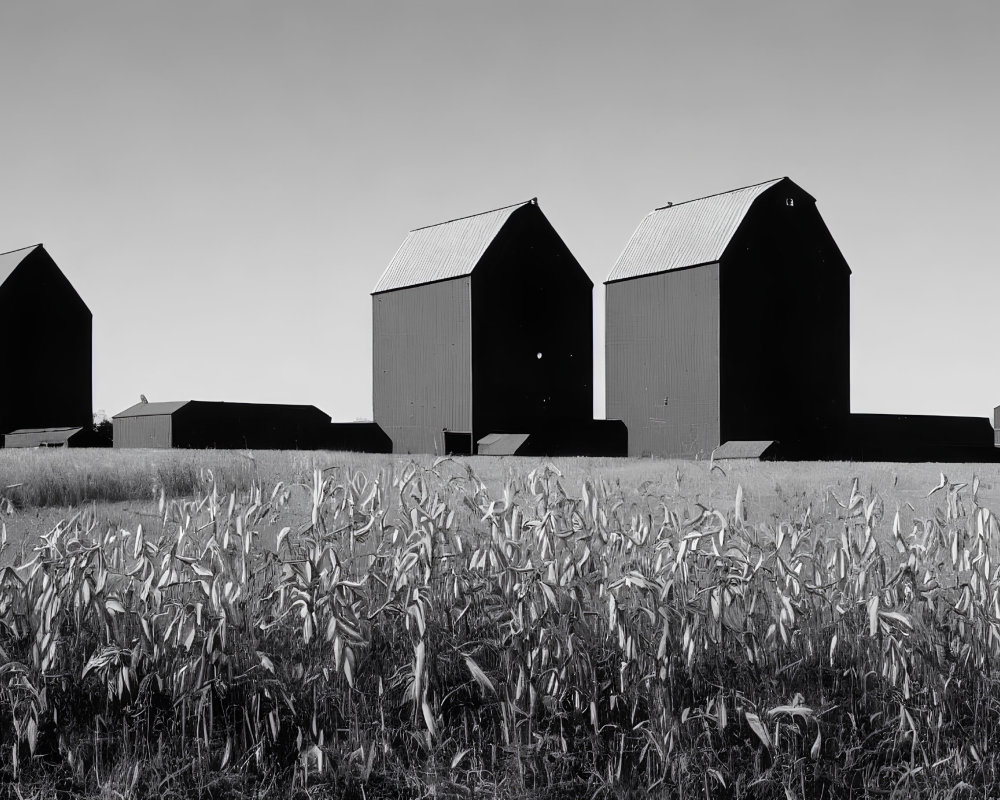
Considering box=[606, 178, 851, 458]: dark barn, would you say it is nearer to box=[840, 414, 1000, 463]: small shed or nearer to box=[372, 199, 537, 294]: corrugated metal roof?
box=[840, 414, 1000, 463]: small shed

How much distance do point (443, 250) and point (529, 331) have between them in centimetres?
355

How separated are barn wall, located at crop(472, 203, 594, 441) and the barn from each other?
48.5 ft

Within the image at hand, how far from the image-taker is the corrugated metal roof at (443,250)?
28.4m

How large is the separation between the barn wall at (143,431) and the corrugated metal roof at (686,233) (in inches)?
537

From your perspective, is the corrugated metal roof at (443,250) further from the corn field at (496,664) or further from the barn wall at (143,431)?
the corn field at (496,664)

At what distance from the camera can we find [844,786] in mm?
4770

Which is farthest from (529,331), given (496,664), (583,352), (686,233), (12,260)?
(496,664)

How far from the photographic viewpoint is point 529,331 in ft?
95.3

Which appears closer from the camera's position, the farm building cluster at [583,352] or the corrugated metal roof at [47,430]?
the farm building cluster at [583,352]

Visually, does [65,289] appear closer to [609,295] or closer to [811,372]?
[609,295]

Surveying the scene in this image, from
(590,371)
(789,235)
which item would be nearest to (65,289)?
(590,371)

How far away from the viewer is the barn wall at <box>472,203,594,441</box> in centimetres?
2767

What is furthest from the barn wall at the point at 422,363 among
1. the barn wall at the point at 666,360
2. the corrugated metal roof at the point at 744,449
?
the corrugated metal roof at the point at 744,449

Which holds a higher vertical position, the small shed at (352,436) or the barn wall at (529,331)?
the barn wall at (529,331)
